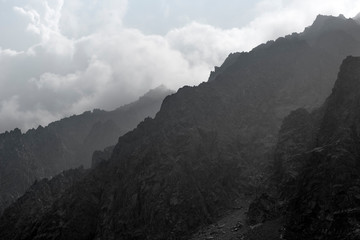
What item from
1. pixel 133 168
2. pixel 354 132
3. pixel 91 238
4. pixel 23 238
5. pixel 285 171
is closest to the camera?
pixel 354 132

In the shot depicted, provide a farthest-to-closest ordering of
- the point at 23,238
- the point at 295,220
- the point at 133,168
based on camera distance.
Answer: the point at 133,168 → the point at 23,238 → the point at 295,220

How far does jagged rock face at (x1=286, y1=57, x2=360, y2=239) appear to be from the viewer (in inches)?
3472

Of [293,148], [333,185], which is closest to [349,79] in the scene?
[293,148]

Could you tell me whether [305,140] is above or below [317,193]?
above

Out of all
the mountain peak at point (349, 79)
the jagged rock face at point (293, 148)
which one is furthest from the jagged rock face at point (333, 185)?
the jagged rock face at point (293, 148)

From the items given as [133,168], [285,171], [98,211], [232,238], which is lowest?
[232,238]

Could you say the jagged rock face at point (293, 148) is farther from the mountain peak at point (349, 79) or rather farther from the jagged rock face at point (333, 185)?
the mountain peak at point (349, 79)

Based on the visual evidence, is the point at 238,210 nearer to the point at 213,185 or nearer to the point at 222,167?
the point at 213,185

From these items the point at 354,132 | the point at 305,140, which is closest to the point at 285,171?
the point at 305,140

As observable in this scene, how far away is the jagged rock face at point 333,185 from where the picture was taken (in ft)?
289

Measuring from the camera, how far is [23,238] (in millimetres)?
172250

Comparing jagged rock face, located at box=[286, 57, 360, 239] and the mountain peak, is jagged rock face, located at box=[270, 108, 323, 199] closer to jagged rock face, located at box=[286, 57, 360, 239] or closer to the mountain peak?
jagged rock face, located at box=[286, 57, 360, 239]

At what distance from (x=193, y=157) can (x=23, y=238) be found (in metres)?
90.5

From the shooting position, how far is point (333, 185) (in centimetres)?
9781
